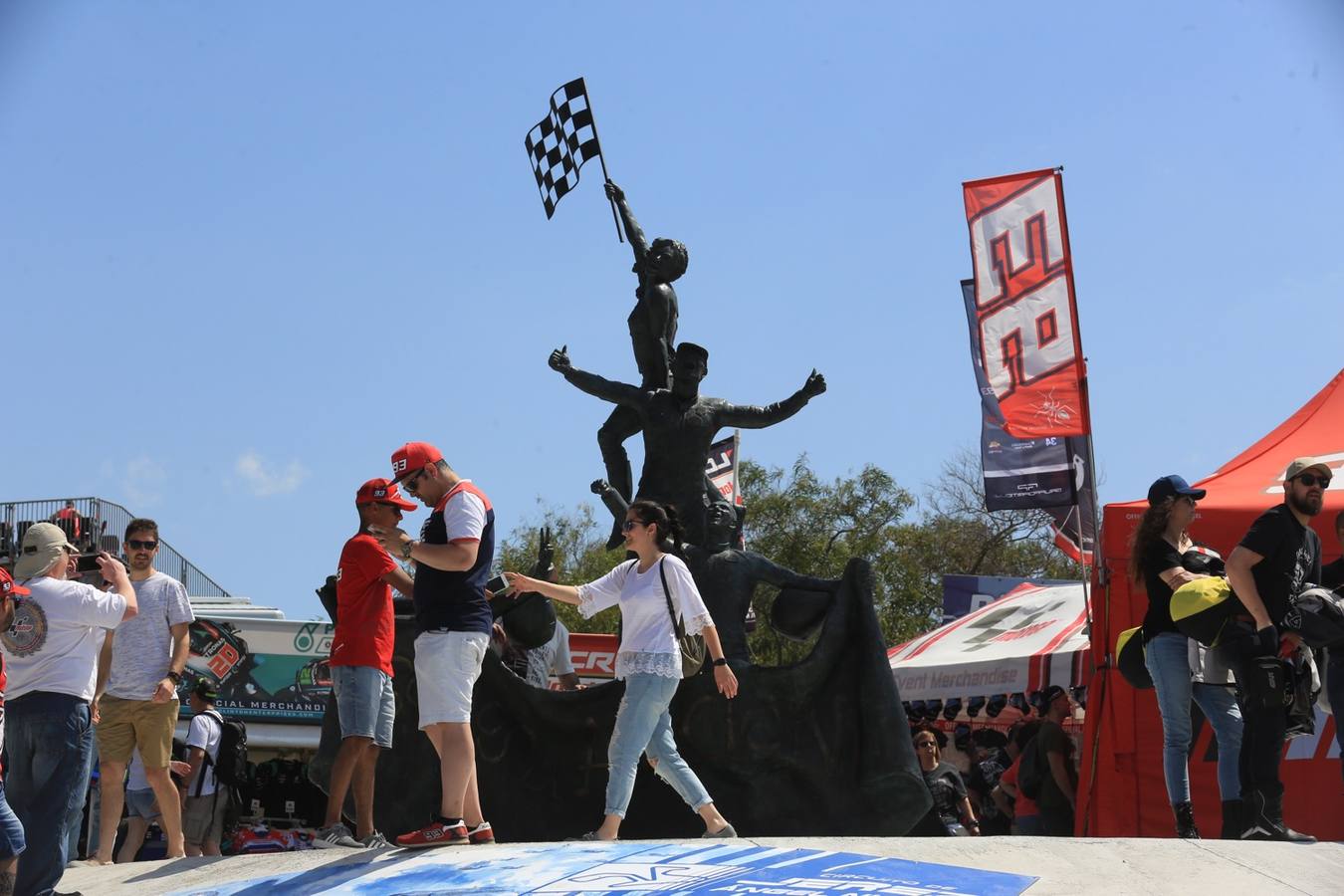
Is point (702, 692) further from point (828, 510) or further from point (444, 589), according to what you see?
point (828, 510)

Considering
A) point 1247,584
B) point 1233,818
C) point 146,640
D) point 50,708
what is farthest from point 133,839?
point 1247,584

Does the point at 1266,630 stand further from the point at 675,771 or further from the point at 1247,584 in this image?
the point at 675,771

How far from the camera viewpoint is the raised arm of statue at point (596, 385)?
8.95 meters

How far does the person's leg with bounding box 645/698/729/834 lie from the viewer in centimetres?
606

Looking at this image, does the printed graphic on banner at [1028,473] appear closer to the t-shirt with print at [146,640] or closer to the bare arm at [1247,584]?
the bare arm at [1247,584]

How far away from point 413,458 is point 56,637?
1.58 meters

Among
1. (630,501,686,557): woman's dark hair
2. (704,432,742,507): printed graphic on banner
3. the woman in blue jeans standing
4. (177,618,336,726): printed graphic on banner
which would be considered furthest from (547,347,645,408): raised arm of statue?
(704,432,742,507): printed graphic on banner

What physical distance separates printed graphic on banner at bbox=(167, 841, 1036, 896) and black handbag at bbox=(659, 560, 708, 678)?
921mm

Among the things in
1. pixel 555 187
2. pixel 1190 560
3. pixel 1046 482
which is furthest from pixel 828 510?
pixel 1190 560

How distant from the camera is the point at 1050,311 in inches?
444

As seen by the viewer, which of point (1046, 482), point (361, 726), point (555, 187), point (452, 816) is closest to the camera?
point (452, 816)

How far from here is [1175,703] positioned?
6.31m

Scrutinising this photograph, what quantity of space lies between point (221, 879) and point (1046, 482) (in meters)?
8.46

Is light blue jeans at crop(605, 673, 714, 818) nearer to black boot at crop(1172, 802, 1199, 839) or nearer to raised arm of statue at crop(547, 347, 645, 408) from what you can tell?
black boot at crop(1172, 802, 1199, 839)
